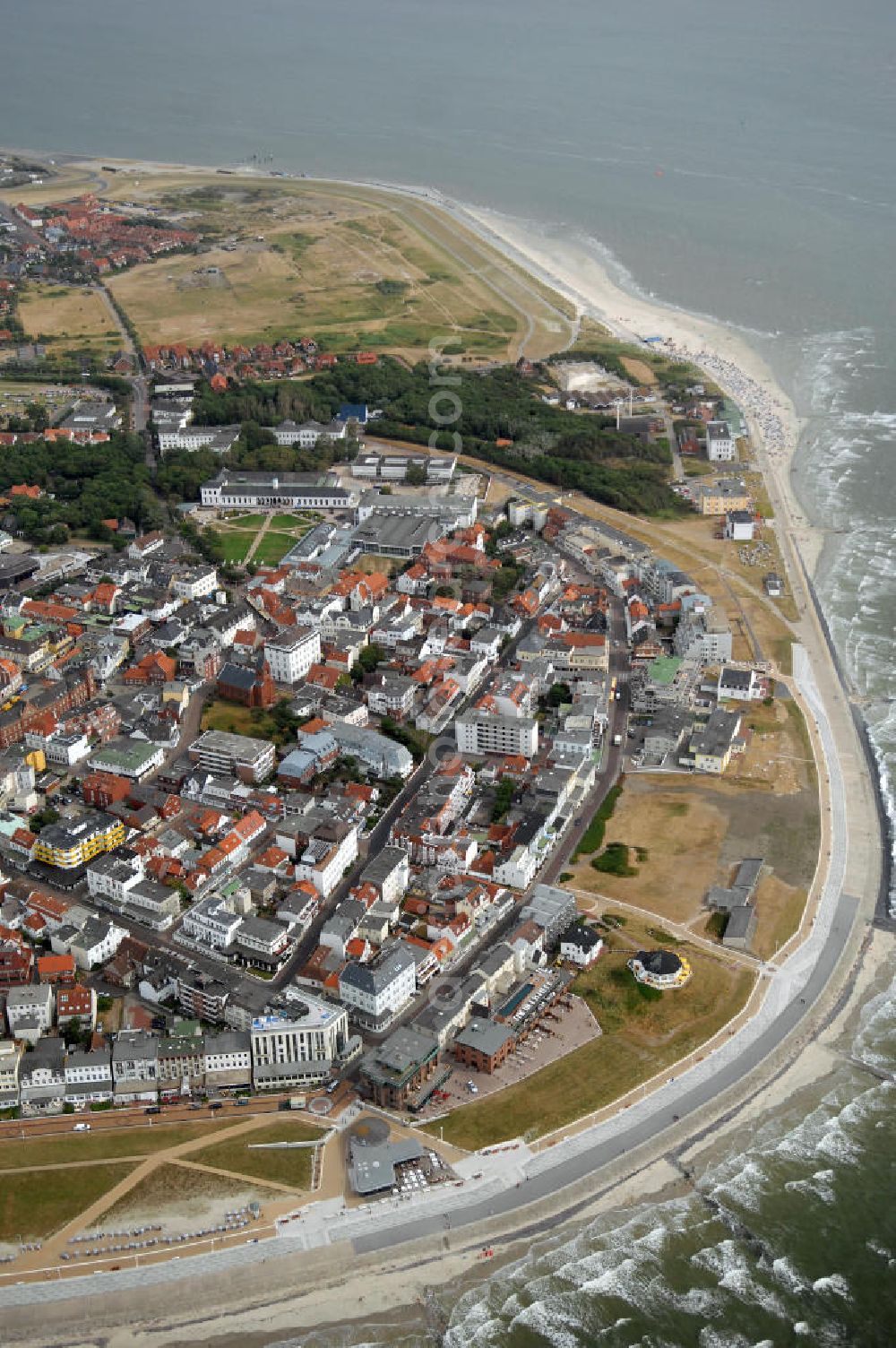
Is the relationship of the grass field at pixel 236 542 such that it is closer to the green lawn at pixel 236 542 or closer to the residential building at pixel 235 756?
the green lawn at pixel 236 542

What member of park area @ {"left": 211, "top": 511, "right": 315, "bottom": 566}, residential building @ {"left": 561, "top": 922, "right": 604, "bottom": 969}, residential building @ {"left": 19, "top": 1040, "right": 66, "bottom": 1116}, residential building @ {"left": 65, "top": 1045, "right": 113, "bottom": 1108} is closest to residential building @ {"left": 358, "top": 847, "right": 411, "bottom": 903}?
residential building @ {"left": 561, "top": 922, "right": 604, "bottom": 969}

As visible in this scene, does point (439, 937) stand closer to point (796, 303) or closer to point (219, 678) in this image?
point (219, 678)

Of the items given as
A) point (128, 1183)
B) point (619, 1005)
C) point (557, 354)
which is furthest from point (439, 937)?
point (557, 354)

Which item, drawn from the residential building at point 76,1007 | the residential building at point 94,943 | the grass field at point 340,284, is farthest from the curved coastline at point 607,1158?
the grass field at point 340,284

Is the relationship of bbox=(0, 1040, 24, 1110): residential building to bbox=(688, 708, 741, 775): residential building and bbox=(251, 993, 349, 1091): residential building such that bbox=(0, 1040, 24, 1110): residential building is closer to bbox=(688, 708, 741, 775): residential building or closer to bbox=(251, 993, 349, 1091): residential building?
bbox=(251, 993, 349, 1091): residential building

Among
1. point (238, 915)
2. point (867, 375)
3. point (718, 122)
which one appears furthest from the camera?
point (718, 122)
